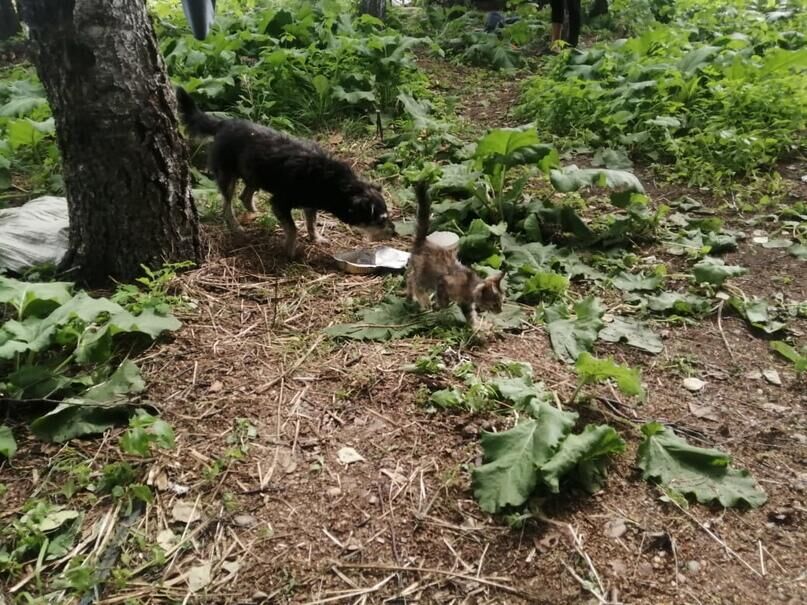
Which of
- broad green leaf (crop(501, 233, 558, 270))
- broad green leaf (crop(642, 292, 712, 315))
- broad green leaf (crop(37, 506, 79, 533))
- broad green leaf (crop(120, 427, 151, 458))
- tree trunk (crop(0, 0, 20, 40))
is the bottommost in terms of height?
broad green leaf (crop(37, 506, 79, 533))

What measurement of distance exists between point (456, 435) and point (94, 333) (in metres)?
1.91

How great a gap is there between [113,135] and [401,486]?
101 inches

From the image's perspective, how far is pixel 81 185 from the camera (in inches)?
145

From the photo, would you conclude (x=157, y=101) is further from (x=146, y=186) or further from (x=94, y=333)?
(x=94, y=333)

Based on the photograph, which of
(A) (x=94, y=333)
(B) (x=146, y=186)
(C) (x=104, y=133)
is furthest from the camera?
(B) (x=146, y=186)

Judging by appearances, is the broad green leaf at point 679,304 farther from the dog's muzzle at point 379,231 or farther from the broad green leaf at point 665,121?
the broad green leaf at point 665,121

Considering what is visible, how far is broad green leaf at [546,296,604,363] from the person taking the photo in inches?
139

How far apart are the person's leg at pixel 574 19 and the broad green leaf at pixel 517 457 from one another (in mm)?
7995

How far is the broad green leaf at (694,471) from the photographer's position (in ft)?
8.65

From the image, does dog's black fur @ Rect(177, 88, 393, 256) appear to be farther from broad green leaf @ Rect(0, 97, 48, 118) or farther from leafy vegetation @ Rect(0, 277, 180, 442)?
broad green leaf @ Rect(0, 97, 48, 118)

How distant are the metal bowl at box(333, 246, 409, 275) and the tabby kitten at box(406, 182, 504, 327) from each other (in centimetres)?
38

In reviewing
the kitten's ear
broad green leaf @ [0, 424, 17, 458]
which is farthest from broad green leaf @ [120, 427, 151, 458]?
the kitten's ear

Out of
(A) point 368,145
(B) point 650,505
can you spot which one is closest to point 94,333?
(B) point 650,505

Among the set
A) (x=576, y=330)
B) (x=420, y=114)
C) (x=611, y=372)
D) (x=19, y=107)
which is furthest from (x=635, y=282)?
(x=19, y=107)
